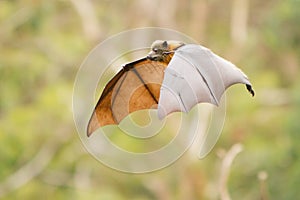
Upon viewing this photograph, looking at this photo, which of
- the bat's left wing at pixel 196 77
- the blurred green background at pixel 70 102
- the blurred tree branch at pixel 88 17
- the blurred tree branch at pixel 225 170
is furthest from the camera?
the blurred tree branch at pixel 88 17

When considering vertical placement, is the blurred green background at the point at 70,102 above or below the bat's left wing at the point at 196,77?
below

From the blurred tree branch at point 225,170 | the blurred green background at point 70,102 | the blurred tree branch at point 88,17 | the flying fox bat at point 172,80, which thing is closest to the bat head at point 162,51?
the flying fox bat at point 172,80

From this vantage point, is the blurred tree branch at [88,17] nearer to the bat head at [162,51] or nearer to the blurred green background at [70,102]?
the blurred green background at [70,102]

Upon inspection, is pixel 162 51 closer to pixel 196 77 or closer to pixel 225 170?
pixel 196 77

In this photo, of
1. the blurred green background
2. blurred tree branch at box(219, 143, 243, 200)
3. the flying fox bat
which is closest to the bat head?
the flying fox bat

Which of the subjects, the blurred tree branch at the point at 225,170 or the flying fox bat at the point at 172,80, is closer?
the flying fox bat at the point at 172,80

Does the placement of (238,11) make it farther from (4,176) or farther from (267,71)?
(4,176)
